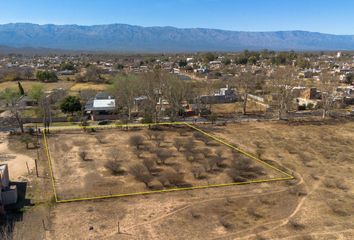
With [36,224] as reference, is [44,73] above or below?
above

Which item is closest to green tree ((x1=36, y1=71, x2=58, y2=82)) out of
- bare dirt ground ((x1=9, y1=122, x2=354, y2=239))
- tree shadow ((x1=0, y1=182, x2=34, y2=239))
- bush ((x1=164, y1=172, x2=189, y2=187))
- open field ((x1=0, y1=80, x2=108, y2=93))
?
open field ((x1=0, y1=80, x2=108, y2=93))

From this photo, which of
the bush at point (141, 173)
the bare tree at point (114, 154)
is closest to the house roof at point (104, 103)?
the bare tree at point (114, 154)

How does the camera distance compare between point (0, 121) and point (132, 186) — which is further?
point (0, 121)

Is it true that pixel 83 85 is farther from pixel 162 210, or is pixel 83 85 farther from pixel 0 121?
pixel 162 210

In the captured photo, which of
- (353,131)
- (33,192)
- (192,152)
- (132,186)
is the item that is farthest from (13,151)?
(353,131)

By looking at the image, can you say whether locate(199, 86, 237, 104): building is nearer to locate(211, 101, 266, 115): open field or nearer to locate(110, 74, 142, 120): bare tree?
locate(211, 101, 266, 115): open field

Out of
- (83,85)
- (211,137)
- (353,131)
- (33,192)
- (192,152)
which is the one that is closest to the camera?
(33,192)

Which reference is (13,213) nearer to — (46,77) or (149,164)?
(149,164)
